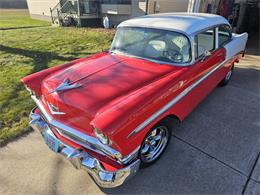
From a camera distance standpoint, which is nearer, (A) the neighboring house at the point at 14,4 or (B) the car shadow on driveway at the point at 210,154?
(B) the car shadow on driveway at the point at 210,154

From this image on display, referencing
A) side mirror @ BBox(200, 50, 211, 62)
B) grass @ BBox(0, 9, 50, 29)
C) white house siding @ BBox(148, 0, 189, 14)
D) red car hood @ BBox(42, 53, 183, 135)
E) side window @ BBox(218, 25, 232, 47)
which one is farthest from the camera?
grass @ BBox(0, 9, 50, 29)

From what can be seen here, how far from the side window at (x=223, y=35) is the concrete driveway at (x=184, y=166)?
155 centimetres

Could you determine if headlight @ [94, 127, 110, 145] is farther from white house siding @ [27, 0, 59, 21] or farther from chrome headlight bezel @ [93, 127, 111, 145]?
white house siding @ [27, 0, 59, 21]

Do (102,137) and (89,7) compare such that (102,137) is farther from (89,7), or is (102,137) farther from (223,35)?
(89,7)

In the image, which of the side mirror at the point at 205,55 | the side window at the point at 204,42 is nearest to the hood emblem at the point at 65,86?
the side window at the point at 204,42

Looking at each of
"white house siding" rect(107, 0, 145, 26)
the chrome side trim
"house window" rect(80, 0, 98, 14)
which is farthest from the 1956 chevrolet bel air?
"house window" rect(80, 0, 98, 14)

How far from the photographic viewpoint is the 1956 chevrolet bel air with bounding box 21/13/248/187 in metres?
2.14

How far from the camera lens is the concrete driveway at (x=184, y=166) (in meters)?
2.56

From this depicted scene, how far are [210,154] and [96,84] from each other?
1898mm

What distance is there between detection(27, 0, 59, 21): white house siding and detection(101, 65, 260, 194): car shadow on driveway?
19.7 meters

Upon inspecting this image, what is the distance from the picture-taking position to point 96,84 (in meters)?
2.64

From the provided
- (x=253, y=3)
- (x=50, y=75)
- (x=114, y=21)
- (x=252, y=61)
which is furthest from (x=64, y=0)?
(x=50, y=75)

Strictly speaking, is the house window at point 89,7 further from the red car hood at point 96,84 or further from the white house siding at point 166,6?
the red car hood at point 96,84

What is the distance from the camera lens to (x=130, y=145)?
2.18 m
